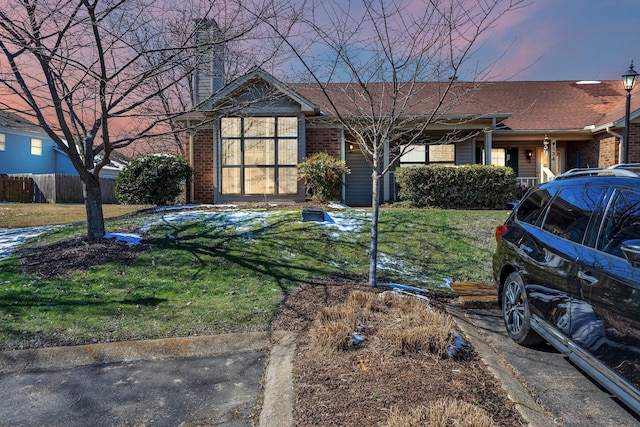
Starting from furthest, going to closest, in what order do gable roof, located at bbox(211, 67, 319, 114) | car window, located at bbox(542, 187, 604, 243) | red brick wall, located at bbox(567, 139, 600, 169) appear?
red brick wall, located at bbox(567, 139, 600, 169) < gable roof, located at bbox(211, 67, 319, 114) < car window, located at bbox(542, 187, 604, 243)

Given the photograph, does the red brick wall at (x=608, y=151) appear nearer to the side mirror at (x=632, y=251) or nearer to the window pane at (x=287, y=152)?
the window pane at (x=287, y=152)

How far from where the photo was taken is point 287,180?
45.1 feet

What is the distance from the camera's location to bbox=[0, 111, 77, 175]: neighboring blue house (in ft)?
83.8

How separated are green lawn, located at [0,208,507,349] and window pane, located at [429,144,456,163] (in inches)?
233

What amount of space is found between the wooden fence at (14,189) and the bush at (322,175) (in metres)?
17.6

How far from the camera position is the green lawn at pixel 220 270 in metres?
4.61

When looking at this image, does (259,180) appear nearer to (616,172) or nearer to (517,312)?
(517,312)

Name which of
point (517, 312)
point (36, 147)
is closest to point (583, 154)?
point (517, 312)

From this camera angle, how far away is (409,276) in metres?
6.66

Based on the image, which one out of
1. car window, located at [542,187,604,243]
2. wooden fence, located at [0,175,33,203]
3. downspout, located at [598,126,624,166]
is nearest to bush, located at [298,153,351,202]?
car window, located at [542,187,604,243]

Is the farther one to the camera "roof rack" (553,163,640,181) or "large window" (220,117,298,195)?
"large window" (220,117,298,195)

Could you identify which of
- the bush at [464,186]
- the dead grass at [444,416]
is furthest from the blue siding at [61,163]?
the dead grass at [444,416]

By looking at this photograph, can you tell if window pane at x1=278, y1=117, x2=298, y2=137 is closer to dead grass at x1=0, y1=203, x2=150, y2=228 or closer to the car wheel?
dead grass at x1=0, y1=203, x2=150, y2=228

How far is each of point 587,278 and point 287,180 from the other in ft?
36.9
